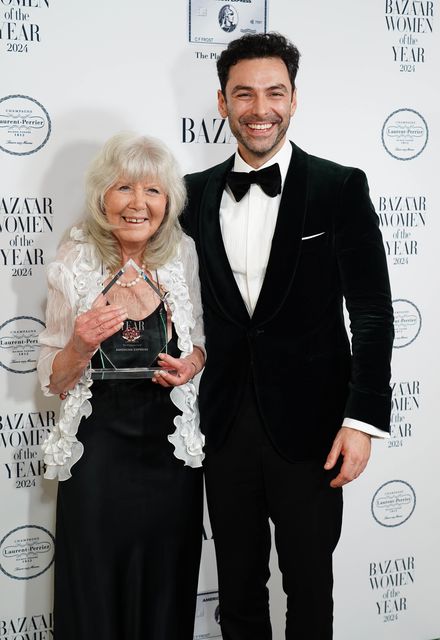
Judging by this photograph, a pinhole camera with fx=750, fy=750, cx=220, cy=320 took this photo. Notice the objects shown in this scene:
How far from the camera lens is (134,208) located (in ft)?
5.82

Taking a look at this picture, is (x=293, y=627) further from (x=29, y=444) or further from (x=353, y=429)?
(x=29, y=444)

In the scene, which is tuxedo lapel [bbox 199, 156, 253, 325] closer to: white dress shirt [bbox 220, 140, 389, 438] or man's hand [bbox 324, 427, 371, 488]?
white dress shirt [bbox 220, 140, 389, 438]

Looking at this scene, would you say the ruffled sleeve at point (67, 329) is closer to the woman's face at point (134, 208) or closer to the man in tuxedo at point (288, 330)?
the woman's face at point (134, 208)

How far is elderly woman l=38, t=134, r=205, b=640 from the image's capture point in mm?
1776

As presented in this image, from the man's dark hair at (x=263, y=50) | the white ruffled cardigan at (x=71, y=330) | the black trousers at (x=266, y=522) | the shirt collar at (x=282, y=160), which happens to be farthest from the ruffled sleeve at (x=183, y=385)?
the man's dark hair at (x=263, y=50)

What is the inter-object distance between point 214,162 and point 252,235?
558mm

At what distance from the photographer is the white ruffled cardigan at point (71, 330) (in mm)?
1789

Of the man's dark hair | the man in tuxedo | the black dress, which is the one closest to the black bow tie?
the man in tuxedo

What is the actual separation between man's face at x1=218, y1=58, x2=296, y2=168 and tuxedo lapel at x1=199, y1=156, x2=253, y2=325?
0.17 m

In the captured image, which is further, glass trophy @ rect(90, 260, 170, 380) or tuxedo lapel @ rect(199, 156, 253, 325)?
tuxedo lapel @ rect(199, 156, 253, 325)

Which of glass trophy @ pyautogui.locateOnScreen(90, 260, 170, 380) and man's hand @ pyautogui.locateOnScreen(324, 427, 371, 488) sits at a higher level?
glass trophy @ pyautogui.locateOnScreen(90, 260, 170, 380)

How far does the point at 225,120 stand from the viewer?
2377 millimetres

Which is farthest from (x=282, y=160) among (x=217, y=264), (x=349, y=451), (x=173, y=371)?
(x=349, y=451)

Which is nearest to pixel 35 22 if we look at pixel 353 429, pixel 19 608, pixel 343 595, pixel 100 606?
pixel 353 429
